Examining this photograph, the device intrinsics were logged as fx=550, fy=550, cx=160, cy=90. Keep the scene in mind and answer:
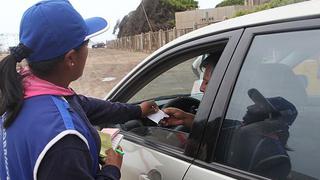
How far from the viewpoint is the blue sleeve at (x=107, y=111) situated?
114 inches

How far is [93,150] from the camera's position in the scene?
2.04 meters

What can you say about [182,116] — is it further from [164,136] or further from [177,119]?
[164,136]

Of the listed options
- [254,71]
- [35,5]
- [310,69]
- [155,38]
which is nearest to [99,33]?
[35,5]

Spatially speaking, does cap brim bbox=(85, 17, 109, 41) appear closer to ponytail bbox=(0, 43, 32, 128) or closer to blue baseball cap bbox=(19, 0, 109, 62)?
blue baseball cap bbox=(19, 0, 109, 62)

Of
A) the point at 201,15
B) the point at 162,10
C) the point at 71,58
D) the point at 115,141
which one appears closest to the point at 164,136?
the point at 115,141

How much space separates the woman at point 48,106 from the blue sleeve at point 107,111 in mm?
726

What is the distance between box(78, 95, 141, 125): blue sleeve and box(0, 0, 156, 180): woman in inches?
28.6

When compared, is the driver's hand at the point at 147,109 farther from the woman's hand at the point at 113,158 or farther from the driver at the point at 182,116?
the woman's hand at the point at 113,158

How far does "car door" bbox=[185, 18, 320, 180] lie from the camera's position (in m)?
1.97

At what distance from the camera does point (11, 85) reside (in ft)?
6.57

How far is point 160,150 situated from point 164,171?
0.18 metres

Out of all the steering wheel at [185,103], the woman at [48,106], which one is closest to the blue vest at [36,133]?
the woman at [48,106]

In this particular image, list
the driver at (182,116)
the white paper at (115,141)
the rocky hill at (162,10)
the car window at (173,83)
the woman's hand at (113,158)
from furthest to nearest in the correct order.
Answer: the rocky hill at (162,10) < the car window at (173,83) < the driver at (182,116) < the white paper at (115,141) < the woman's hand at (113,158)

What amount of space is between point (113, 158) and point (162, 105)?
1486 mm
